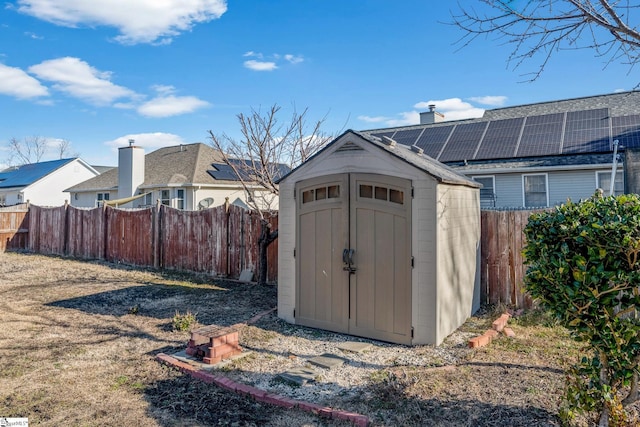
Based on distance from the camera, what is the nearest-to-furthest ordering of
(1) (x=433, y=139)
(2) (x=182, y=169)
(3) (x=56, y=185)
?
(1) (x=433, y=139) < (2) (x=182, y=169) < (3) (x=56, y=185)

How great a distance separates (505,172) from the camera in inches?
502

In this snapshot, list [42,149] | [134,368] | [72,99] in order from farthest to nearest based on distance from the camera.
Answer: [42,149] < [72,99] < [134,368]

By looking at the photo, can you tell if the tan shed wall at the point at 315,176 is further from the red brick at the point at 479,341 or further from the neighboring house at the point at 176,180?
the neighboring house at the point at 176,180

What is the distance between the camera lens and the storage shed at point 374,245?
5113 millimetres

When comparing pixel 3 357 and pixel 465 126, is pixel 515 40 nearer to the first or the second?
pixel 3 357

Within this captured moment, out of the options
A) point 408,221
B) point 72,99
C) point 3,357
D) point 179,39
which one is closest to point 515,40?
point 408,221

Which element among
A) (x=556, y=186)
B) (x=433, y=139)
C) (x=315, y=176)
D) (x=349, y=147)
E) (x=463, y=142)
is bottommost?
(x=315, y=176)

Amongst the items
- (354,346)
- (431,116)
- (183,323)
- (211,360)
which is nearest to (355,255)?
(354,346)

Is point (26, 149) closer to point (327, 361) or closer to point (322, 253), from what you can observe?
point (322, 253)

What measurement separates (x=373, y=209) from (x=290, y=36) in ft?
27.1

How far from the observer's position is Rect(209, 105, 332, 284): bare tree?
9.04 metres

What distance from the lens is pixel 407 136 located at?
1658cm

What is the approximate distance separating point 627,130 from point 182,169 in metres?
17.1

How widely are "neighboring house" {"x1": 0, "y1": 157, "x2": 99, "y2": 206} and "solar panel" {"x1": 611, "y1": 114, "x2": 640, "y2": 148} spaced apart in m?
28.5
